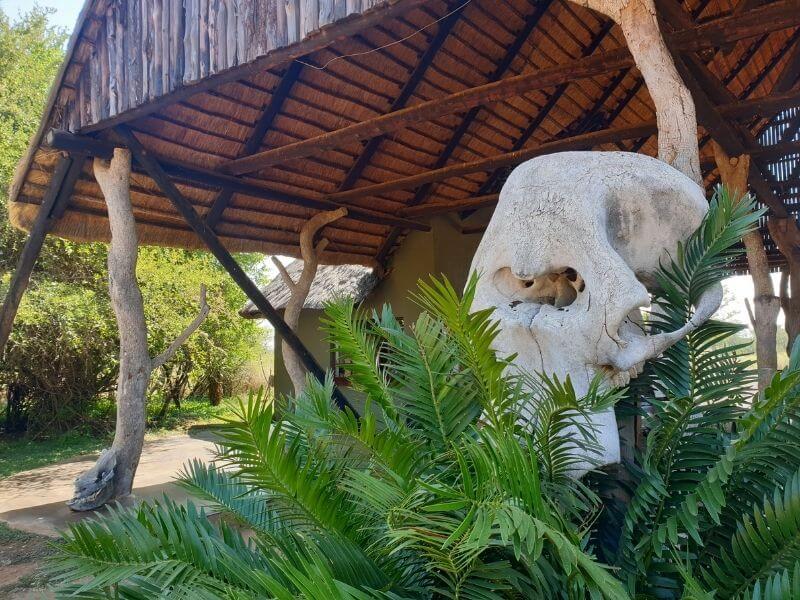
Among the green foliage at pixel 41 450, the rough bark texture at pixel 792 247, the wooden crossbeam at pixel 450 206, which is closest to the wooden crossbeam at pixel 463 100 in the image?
the wooden crossbeam at pixel 450 206

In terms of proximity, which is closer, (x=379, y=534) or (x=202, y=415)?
(x=379, y=534)

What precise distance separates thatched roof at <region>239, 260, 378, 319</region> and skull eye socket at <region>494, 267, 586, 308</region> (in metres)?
6.98

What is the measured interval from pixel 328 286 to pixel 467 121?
4.10 meters

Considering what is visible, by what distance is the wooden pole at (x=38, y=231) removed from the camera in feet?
16.7

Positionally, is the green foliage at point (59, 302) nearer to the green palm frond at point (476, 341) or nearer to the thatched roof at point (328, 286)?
the thatched roof at point (328, 286)

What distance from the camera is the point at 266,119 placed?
5.57 m

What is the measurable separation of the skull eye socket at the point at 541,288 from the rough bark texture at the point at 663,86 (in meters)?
0.74

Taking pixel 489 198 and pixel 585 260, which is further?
pixel 489 198

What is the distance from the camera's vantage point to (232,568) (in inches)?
50.6

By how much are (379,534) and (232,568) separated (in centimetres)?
33

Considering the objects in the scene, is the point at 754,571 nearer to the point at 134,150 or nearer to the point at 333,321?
the point at 333,321

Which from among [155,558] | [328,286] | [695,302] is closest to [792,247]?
[328,286]

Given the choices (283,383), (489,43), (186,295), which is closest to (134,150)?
(489,43)

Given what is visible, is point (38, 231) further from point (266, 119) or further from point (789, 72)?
point (789, 72)
